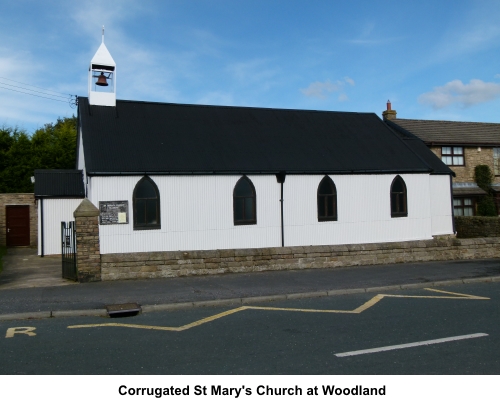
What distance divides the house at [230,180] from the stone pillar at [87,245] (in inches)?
173

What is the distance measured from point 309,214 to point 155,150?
22.4ft

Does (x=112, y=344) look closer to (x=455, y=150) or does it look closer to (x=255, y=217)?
(x=255, y=217)

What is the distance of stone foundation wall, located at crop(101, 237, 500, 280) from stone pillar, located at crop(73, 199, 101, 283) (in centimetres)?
24

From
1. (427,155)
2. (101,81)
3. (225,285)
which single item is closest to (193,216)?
(225,285)

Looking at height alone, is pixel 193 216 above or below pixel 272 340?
above

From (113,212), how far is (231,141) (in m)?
6.41

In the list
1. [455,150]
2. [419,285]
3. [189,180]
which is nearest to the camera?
[419,285]

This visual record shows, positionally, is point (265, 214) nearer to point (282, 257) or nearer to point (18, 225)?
point (282, 257)

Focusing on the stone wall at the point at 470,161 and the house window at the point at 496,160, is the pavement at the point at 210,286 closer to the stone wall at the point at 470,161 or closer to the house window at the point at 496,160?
the stone wall at the point at 470,161

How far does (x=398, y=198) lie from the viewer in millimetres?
22156

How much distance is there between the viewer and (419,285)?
1251 centimetres

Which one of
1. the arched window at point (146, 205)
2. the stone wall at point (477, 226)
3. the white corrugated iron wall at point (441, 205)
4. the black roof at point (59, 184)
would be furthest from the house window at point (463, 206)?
the black roof at point (59, 184)

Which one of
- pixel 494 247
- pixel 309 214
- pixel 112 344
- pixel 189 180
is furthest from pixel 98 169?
pixel 494 247

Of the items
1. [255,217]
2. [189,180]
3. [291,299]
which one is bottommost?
[291,299]
